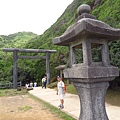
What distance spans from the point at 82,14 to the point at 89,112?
8.23 ft

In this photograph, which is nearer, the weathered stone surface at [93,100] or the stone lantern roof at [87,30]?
the stone lantern roof at [87,30]

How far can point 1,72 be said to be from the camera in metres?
24.0

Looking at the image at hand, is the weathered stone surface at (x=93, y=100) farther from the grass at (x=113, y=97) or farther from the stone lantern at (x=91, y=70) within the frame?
the grass at (x=113, y=97)

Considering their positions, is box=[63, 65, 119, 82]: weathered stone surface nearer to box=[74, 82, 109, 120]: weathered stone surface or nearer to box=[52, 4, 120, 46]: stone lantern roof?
box=[74, 82, 109, 120]: weathered stone surface

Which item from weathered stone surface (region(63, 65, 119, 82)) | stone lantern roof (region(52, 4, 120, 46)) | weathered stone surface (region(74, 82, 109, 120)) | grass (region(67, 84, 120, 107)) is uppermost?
stone lantern roof (region(52, 4, 120, 46))

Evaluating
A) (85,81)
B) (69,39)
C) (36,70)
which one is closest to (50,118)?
(85,81)

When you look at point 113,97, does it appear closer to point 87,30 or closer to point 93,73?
point 93,73

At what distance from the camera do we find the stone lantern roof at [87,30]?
316 cm

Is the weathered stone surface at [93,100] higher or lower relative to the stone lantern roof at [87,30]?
lower

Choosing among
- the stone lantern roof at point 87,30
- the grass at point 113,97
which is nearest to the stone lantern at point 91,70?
the stone lantern roof at point 87,30

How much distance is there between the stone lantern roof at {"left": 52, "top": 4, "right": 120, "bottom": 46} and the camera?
10.4 feet

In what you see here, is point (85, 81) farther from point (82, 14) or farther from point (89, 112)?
point (82, 14)

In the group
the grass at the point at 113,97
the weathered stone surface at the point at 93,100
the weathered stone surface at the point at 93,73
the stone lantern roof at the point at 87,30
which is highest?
the stone lantern roof at the point at 87,30

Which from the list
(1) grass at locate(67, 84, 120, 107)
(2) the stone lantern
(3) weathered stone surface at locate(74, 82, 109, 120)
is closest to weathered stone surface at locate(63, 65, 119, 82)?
(2) the stone lantern
